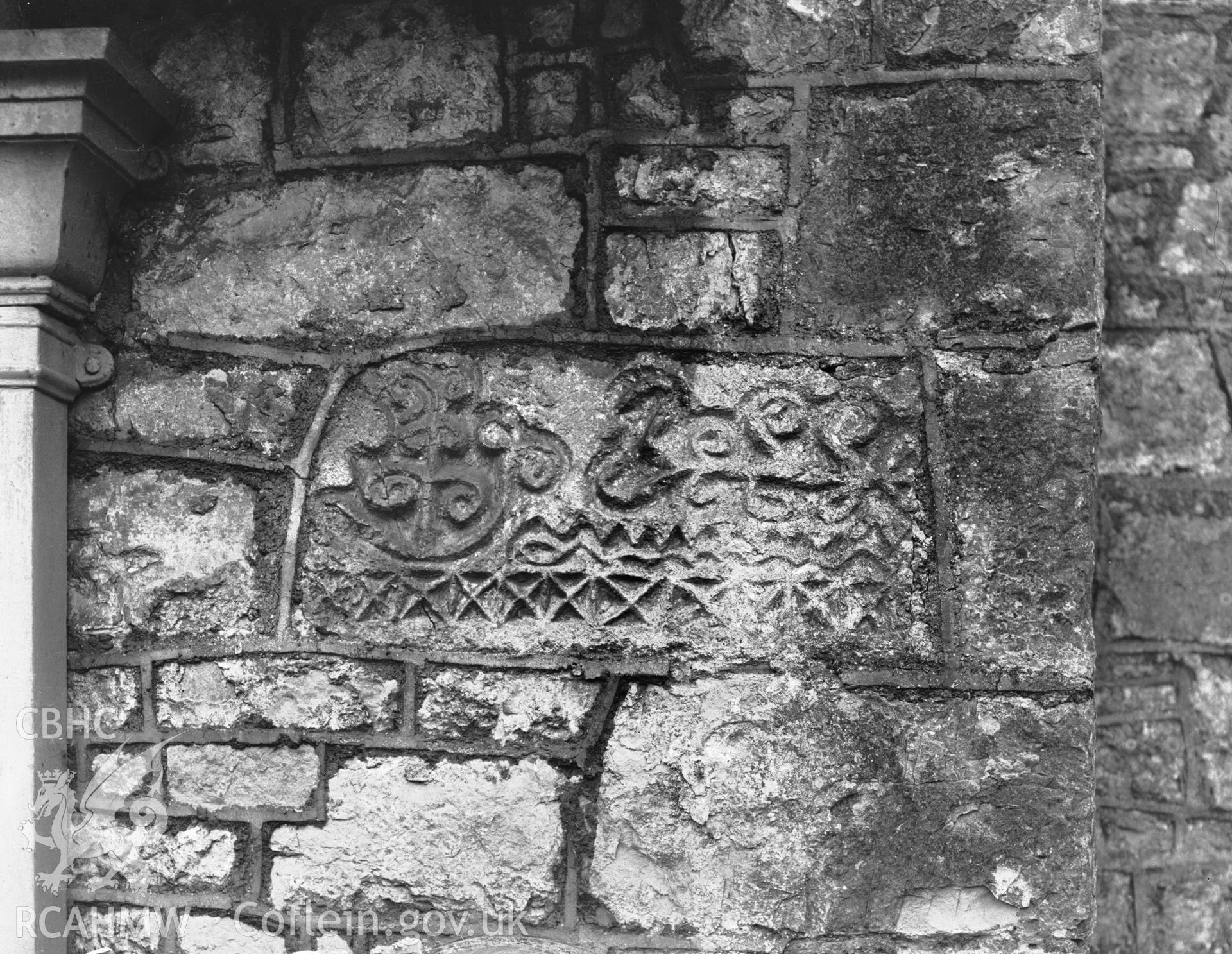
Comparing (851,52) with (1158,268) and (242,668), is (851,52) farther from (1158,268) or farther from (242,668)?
(242,668)

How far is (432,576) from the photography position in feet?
6.20

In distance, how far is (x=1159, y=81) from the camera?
2.62m

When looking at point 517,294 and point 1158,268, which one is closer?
point 517,294

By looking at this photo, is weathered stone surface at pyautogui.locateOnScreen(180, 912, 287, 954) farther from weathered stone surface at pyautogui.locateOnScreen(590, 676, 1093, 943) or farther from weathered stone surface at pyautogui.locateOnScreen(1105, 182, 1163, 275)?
weathered stone surface at pyautogui.locateOnScreen(1105, 182, 1163, 275)

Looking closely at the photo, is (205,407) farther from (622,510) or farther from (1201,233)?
(1201,233)

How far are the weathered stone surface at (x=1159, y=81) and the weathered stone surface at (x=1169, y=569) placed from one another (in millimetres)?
949

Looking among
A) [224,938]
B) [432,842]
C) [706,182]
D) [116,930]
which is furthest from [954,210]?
[116,930]

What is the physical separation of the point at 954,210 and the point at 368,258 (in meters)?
1.08

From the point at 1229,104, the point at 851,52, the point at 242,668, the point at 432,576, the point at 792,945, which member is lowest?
the point at 792,945

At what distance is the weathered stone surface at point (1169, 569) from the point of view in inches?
98.3

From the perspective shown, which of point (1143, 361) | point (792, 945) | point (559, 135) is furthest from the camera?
point (1143, 361)

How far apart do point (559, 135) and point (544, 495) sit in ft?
2.21

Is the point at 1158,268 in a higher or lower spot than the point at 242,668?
higher

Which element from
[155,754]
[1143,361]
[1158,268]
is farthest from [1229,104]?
[155,754]
